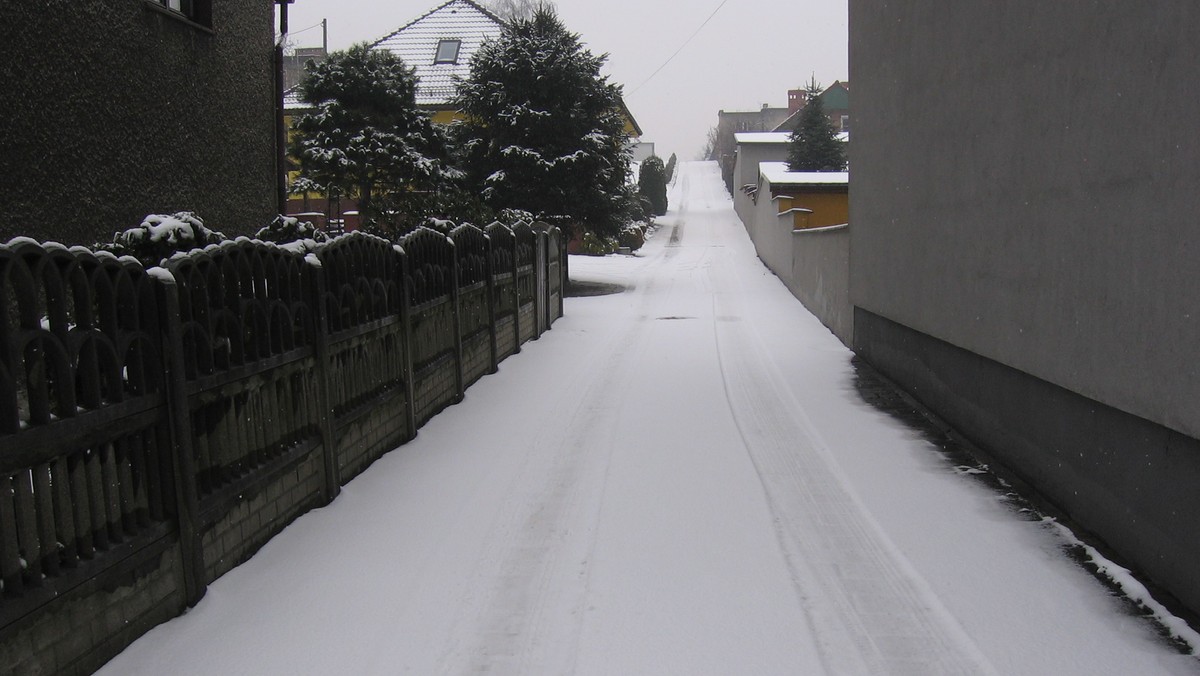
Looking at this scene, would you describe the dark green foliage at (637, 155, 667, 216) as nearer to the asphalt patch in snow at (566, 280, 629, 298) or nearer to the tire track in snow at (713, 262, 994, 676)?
the asphalt patch in snow at (566, 280, 629, 298)

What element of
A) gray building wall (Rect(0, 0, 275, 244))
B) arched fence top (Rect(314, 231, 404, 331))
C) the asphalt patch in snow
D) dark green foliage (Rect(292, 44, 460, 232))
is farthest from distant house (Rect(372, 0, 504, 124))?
arched fence top (Rect(314, 231, 404, 331))

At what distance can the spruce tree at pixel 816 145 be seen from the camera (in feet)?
127

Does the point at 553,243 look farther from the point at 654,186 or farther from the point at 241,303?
the point at 654,186

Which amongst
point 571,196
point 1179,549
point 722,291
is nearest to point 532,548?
point 1179,549

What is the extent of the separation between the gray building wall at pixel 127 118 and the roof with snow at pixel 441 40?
2577 centimetres

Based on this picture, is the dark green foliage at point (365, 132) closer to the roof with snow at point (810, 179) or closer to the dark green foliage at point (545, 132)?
the dark green foliage at point (545, 132)

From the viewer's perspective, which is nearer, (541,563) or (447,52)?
(541,563)

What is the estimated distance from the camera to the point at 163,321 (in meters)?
3.81

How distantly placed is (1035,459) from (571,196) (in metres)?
14.6

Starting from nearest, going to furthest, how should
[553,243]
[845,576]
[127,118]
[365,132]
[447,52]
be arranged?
[845,576], [127,118], [553,243], [365,132], [447,52]

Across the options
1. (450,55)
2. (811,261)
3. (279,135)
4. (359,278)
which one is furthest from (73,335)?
(450,55)

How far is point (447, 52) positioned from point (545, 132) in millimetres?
20690

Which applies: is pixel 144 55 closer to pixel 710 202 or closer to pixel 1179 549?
pixel 1179 549

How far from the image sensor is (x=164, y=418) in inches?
150
